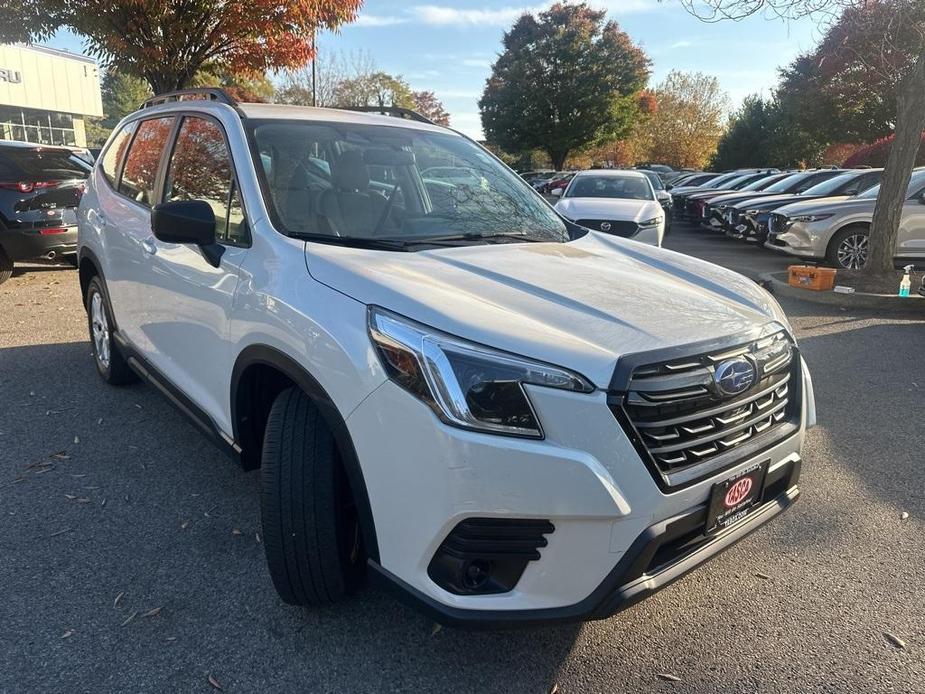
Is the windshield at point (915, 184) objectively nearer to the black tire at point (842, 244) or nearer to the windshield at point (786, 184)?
the black tire at point (842, 244)

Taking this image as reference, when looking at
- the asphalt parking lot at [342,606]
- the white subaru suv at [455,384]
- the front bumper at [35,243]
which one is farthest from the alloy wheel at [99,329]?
the front bumper at [35,243]

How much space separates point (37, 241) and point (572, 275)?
734cm

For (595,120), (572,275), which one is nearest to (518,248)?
(572,275)

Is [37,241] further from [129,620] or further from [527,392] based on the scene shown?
[527,392]

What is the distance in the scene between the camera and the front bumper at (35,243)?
7.81 metres

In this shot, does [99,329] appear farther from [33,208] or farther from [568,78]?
[568,78]

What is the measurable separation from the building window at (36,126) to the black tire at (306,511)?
4444 cm

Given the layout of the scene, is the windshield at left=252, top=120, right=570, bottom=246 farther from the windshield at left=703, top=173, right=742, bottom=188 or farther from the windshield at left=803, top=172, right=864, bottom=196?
the windshield at left=703, top=173, right=742, bottom=188

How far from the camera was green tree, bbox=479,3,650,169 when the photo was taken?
1438 inches

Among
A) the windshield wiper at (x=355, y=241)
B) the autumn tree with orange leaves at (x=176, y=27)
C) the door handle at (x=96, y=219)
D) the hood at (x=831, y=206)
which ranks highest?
the autumn tree with orange leaves at (x=176, y=27)

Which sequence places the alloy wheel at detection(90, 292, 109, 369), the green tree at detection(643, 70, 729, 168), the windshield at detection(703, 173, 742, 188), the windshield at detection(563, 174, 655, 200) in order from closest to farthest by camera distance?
1. the alloy wheel at detection(90, 292, 109, 369)
2. the windshield at detection(563, 174, 655, 200)
3. the windshield at detection(703, 173, 742, 188)
4. the green tree at detection(643, 70, 729, 168)

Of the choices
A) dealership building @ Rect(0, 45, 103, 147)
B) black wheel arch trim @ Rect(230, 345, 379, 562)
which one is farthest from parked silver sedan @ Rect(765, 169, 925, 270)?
dealership building @ Rect(0, 45, 103, 147)

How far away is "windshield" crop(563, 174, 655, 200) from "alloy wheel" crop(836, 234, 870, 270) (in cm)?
294

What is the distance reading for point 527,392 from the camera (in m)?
1.93
